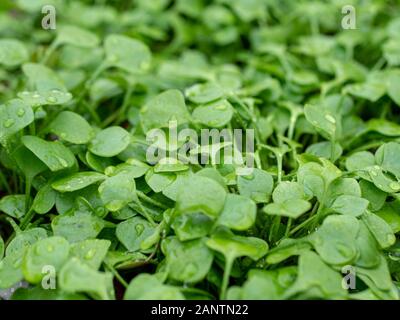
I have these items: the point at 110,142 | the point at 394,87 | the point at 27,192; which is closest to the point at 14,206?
the point at 27,192

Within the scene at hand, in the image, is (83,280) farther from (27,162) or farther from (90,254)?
(27,162)

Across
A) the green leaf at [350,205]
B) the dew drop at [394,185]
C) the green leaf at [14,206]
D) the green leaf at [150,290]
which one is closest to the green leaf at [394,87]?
the dew drop at [394,185]

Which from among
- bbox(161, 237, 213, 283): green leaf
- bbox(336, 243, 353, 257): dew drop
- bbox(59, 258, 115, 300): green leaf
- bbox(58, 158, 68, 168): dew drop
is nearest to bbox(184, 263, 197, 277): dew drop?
bbox(161, 237, 213, 283): green leaf

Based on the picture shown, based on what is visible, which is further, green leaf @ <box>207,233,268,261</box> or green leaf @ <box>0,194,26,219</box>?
green leaf @ <box>0,194,26,219</box>

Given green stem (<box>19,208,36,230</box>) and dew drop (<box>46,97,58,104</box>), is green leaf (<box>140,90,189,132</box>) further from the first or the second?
green stem (<box>19,208,36,230</box>)

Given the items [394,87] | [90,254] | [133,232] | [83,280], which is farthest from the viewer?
[394,87]

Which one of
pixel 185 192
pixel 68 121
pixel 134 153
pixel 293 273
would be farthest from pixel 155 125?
pixel 293 273
